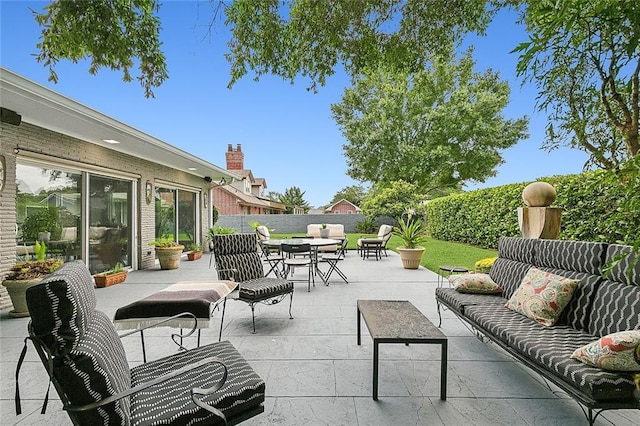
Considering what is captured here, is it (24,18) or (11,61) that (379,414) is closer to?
(24,18)

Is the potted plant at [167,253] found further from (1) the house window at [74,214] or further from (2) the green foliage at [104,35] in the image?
(2) the green foliage at [104,35]

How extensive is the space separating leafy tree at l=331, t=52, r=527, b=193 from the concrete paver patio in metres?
15.7

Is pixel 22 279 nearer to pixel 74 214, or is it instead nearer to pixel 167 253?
pixel 74 214

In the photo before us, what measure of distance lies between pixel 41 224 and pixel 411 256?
696cm

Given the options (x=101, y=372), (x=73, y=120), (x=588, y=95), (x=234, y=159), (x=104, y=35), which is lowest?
(x=101, y=372)

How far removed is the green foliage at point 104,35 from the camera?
2.78 m

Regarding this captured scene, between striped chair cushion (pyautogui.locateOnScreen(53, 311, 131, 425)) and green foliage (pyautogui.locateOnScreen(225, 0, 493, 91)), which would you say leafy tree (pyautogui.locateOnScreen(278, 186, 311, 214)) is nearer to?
green foliage (pyautogui.locateOnScreen(225, 0, 493, 91))

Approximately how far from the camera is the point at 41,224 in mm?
5457

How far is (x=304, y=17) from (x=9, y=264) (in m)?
5.08

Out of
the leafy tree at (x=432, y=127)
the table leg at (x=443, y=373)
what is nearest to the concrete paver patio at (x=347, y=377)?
the table leg at (x=443, y=373)

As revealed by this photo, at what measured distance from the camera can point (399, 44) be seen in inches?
168

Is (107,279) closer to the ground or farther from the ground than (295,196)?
closer to the ground

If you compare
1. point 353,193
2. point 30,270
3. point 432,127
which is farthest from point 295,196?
point 30,270

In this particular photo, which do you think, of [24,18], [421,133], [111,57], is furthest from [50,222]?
[421,133]
